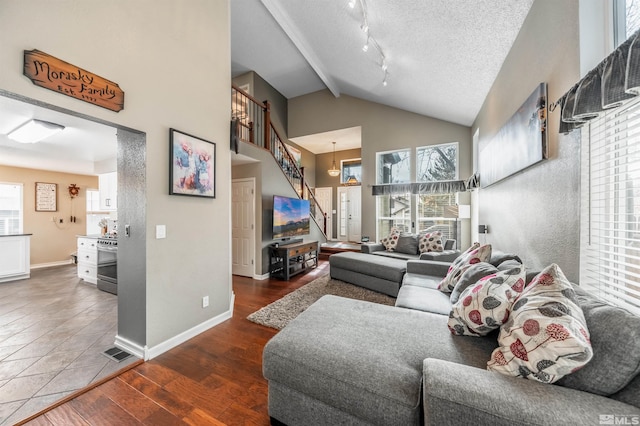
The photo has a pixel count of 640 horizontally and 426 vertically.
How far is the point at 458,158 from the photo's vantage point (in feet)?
17.8

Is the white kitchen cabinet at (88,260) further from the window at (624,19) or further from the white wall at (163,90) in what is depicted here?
the window at (624,19)

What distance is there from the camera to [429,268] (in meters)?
3.17

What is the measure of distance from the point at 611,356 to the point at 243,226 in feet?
15.4

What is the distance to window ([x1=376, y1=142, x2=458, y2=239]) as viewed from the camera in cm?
564

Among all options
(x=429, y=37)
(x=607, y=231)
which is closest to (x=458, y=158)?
(x=429, y=37)

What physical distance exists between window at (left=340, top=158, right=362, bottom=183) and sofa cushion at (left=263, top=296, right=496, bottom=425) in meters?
7.08

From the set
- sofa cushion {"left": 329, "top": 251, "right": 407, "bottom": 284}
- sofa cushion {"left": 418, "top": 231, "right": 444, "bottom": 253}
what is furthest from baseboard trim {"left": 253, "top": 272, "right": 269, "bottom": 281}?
sofa cushion {"left": 418, "top": 231, "right": 444, "bottom": 253}

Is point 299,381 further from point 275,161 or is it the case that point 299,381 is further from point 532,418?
point 275,161

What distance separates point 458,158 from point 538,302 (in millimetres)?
5135

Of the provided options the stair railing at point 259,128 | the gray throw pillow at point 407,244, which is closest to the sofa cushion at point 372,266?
the gray throw pillow at point 407,244

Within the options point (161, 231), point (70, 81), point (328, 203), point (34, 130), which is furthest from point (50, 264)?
point (328, 203)

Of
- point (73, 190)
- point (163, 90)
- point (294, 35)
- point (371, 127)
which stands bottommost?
point (73, 190)

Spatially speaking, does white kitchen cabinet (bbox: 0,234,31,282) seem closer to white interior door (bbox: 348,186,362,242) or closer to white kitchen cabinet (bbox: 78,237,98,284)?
white kitchen cabinet (bbox: 78,237,98,284)

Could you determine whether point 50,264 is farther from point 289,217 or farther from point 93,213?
point 289,217
